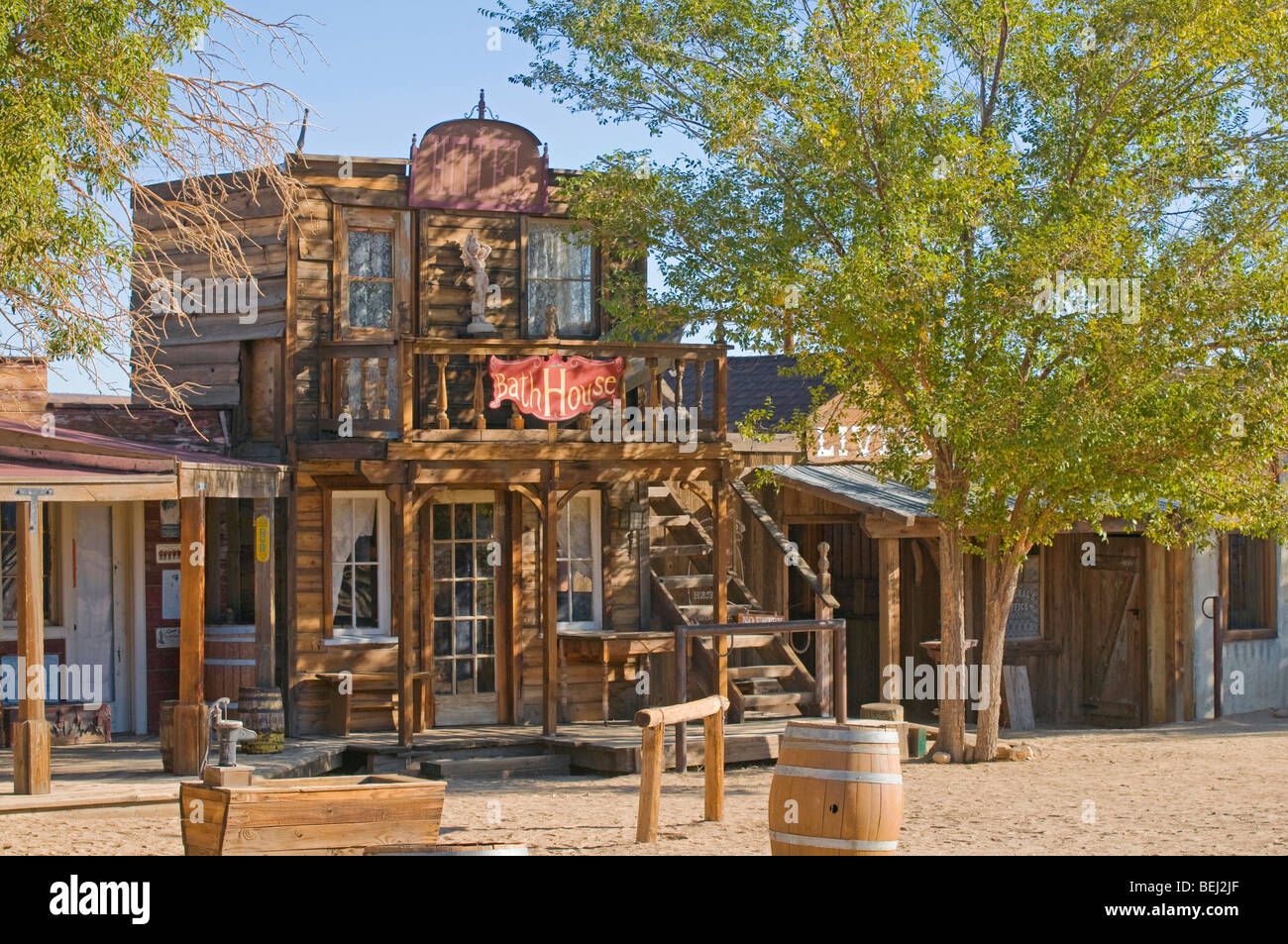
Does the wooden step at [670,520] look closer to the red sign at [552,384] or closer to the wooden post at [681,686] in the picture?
the red sign at [552,384]

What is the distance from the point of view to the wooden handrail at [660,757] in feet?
30.6

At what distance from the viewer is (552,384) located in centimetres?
1358

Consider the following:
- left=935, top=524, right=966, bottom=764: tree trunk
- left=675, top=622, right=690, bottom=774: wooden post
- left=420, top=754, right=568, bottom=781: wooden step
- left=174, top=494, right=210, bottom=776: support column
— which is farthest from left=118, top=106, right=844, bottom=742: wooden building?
left=174, top=494, right=210, bottom=776: support column

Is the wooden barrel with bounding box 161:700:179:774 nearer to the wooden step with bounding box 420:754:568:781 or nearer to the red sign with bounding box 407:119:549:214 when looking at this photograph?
the wooden step with bounding box 420:754:568:781

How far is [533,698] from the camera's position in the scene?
49.6 feet

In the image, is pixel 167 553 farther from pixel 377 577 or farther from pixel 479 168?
pixel 479 168

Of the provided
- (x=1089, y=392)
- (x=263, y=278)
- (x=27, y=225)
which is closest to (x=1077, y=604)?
(x=1089, y=392)

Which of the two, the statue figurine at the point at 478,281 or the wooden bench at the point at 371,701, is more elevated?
the statue figurine at the point at 478,281

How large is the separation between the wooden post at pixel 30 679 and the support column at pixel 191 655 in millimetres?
1107

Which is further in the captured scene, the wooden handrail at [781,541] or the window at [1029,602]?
the window at [1029,602]

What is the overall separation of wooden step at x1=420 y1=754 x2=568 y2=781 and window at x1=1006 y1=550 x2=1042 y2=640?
6977mm

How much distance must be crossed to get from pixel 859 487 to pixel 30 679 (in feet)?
30.3

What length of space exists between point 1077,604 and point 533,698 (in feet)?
24.5

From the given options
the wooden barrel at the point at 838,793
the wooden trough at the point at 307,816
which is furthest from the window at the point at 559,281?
the wooden barrel at the point at 838,793
